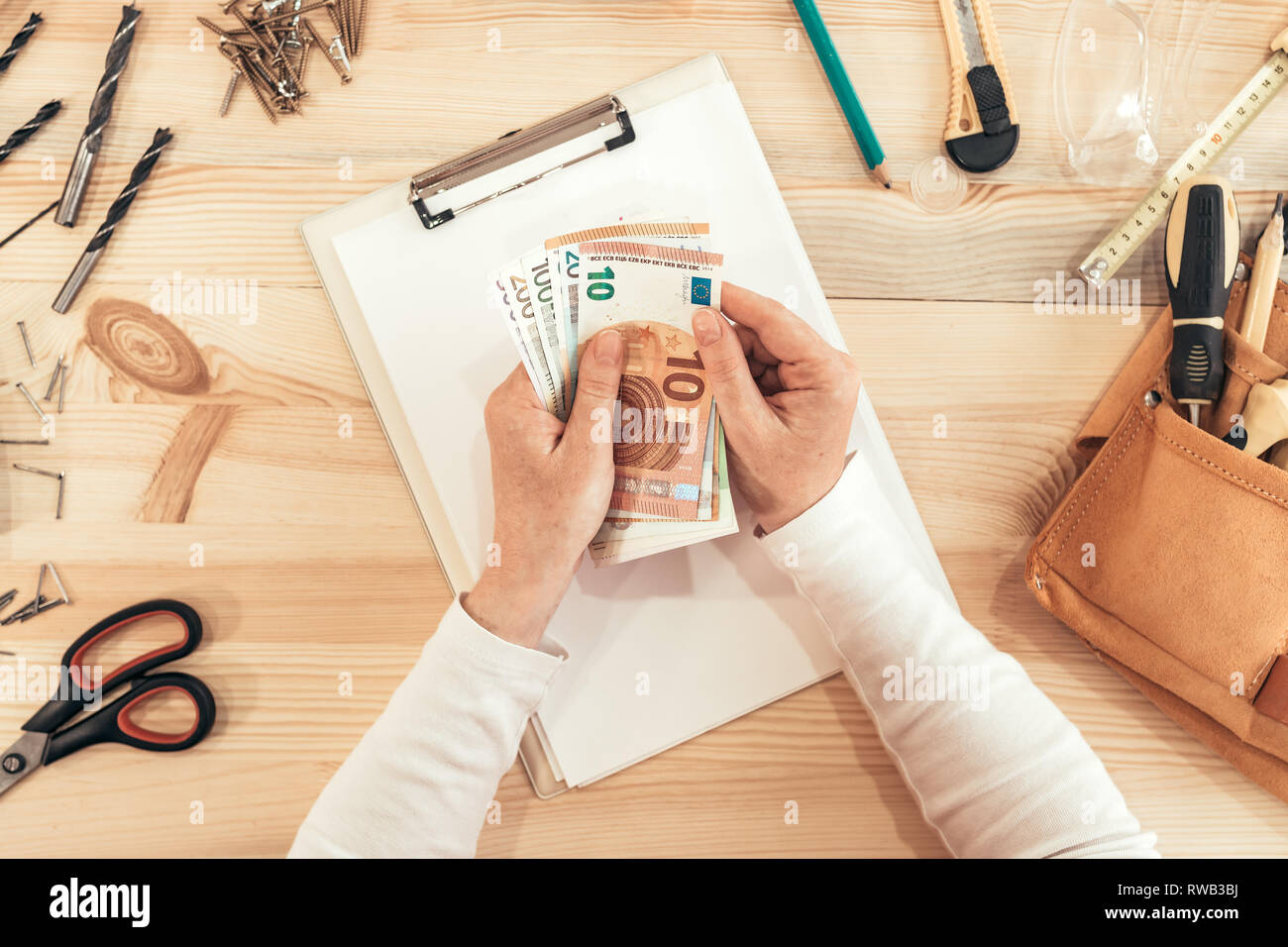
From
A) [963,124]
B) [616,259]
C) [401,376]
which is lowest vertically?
[401,376]

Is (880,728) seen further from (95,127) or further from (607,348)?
(95,127)

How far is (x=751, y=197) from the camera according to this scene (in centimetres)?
81

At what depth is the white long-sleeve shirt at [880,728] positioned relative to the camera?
0.68 metres

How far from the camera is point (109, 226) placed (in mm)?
798

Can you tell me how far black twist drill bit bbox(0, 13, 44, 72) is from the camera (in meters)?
0.79

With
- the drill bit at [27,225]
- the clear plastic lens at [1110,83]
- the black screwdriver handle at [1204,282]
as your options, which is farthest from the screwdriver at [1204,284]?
the drill bit at [27,225]

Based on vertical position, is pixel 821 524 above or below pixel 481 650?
above

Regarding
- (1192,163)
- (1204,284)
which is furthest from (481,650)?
(1192,163)

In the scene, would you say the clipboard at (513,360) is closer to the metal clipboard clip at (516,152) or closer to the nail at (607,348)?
the metal clipboard clip at (516,152)

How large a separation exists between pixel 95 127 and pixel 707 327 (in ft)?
2.19

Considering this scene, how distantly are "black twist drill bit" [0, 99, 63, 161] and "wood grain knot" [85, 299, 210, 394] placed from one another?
175 mm

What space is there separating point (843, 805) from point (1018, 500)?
38cm

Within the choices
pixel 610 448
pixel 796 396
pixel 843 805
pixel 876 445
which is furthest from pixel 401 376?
pixel 843 805
